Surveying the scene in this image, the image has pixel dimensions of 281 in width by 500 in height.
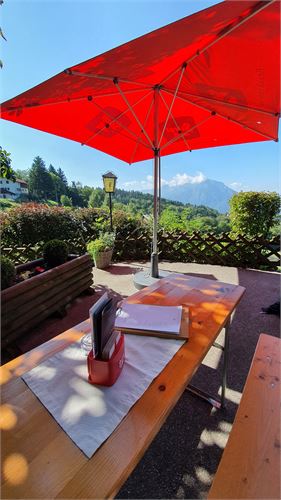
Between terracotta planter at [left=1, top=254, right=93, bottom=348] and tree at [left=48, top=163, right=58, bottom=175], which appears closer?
terracotta planter at [left=1, top=254, right=93, bottom=348]

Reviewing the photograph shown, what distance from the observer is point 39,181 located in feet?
142

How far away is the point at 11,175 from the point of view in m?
2.17

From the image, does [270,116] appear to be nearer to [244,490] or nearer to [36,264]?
[244,490]

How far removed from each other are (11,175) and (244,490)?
2517mm

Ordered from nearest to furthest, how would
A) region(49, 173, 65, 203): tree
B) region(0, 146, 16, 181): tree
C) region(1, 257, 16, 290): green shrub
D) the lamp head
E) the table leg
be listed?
1. the table leg
2. region(0, 146, 16, 181): tree
3. region(1, 257, 16, 290): green shrub
4. the lamp head
5. region(49, 173, 65, 203): tree

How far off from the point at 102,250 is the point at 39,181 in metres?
44.4

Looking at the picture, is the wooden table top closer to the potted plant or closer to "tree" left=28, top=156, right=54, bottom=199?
the potted plant

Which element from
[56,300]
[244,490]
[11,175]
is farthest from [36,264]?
[244,490]

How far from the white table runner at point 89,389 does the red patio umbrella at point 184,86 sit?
1.44m

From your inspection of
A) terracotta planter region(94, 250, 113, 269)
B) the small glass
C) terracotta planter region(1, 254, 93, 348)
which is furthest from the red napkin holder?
terracotta planter region(94, 250, 113, 269)

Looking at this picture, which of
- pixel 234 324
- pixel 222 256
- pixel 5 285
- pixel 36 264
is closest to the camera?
pixel 5 285

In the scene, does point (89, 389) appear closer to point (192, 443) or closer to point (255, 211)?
point (192, 443)

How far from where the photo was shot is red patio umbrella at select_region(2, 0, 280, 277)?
1125 mm

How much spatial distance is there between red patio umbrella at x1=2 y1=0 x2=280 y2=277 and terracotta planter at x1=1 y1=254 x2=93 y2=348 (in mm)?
1111
